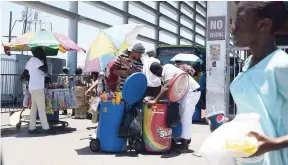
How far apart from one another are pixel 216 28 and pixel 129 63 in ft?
4.98

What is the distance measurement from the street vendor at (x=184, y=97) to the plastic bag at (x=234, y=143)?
4.36 metres

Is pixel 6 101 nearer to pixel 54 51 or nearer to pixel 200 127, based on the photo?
pixel 54 51

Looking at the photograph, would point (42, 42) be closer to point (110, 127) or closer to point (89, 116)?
point (110, 127)

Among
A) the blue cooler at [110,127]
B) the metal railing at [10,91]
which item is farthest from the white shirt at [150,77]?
the metal railing at [10,91]

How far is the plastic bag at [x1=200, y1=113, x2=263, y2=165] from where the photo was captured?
1371 millimetres

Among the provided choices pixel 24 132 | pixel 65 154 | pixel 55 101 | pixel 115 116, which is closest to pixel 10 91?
pixel 24 132

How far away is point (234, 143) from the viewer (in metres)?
1.40

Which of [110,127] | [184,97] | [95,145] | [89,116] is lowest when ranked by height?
[95,145]

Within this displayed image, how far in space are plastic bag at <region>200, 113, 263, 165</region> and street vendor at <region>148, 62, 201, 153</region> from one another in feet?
14.3

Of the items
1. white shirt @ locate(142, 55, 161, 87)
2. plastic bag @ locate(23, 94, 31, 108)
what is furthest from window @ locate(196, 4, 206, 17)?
white shirt @ locate(142, 55, 161, 87)

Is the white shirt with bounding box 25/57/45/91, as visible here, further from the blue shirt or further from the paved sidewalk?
the blue shirt

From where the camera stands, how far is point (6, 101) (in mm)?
13664

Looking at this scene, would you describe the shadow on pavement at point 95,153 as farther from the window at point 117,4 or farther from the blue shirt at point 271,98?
→ the window at point 117,4

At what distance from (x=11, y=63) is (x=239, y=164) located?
1420 centimetres
